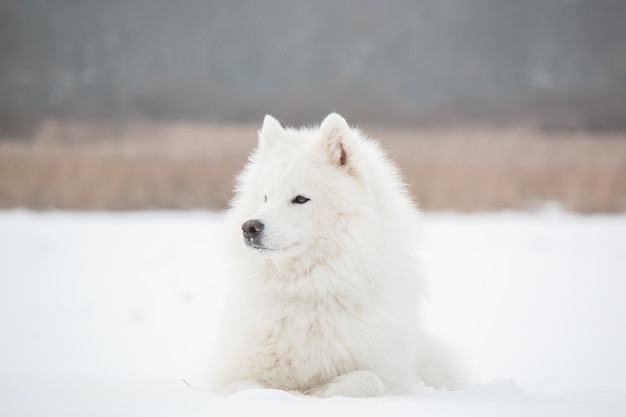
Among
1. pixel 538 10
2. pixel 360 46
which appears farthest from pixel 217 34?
pixel 538 10

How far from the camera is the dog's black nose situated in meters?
3.35

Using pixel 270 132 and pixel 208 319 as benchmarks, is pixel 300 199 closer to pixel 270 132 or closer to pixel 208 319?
pixel 270 132

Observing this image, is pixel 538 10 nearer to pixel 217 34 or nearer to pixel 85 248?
pixel 217 34

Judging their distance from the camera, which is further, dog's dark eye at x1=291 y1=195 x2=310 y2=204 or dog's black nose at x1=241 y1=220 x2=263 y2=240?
dog's dark eye at x1=291 y1=195 x2=310 y2=204

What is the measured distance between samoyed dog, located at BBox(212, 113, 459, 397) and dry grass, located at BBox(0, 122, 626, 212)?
1183cm

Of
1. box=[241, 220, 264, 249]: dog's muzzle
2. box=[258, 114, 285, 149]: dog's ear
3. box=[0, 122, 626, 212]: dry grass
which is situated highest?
box=[0, 122, 626, 212]: dry grass

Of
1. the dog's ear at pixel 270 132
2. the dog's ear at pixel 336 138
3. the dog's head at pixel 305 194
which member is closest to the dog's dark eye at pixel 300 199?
the dog's head at pixel 305 194

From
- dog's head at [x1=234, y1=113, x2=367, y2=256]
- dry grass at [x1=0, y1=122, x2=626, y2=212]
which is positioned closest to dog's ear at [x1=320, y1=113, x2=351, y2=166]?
dog's head at [x1=234, y1=113, x2=367, y2=256]

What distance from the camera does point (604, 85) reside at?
30094 mm

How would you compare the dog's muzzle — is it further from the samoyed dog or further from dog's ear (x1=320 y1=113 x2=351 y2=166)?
dog's ear (x1=320 y1=113 x2=351 y2=166)

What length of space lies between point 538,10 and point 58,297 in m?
36.9

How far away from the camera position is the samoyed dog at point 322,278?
333cm

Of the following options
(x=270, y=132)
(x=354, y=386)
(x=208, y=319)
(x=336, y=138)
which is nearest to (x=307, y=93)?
(x=208, y=319)

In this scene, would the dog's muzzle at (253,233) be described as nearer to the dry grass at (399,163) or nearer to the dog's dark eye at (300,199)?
the dog's dark eye at (300,199)
